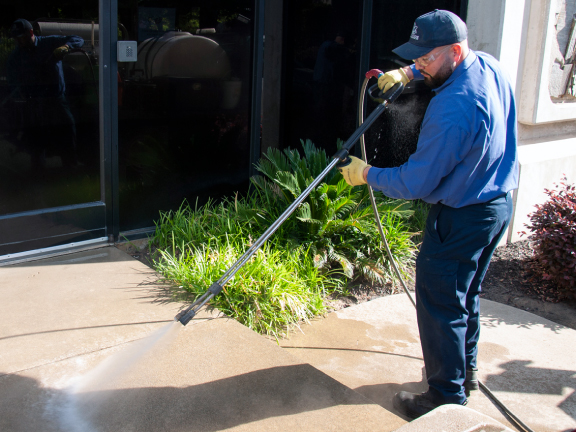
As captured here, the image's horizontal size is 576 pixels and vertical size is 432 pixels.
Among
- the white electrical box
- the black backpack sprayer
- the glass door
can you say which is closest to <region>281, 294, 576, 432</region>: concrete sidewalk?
the black backpack sprayer

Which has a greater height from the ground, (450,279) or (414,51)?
(414,51)

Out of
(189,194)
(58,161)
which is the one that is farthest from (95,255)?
(189,194)

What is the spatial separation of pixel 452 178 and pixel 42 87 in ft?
10.4

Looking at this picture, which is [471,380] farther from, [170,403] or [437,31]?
[437,31]

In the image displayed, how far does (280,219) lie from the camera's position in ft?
9.42

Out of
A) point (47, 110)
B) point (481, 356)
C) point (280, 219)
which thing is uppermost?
point (47, 110)

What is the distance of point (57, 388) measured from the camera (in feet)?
Answer: 9.03

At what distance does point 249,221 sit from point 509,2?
9.91 ft

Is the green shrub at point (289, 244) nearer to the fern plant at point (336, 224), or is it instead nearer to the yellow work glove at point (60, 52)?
the fern plant at point (336, 224)

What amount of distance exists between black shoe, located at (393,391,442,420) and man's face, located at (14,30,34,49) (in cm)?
346

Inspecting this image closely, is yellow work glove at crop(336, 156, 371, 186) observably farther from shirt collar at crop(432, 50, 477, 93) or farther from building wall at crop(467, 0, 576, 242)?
building wall at crop(467, 0, 576, 242)

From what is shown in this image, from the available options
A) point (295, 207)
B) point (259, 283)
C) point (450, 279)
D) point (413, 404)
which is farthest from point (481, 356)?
point (295, 207)

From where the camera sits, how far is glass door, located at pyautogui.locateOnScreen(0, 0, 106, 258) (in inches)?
170

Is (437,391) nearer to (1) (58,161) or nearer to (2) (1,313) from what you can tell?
(2) (1,313)
